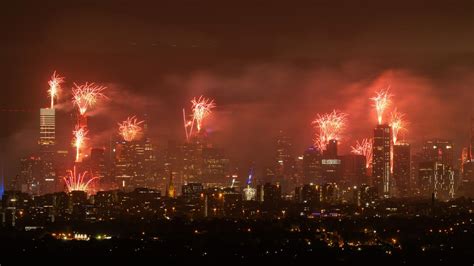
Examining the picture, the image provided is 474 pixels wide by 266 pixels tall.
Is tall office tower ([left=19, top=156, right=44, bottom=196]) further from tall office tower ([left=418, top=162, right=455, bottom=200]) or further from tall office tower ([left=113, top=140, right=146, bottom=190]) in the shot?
tall office tower ([left=418, top=162, right=455, bottom=200])

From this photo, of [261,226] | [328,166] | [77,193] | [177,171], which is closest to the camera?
[261,226]

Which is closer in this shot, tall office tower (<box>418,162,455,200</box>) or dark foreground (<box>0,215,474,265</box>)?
Answer: dark foreground (<box>0,215,474,265</box>)

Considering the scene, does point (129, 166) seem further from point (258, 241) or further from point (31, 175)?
point (258, 241)

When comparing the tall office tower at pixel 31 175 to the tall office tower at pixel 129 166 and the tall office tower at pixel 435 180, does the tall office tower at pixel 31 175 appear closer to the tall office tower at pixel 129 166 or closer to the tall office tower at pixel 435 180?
the tall office tower at pixel 129 166

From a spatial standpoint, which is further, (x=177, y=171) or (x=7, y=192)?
(x=177, y=171)

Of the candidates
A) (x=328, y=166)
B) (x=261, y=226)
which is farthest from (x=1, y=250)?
(x=328, y=166)

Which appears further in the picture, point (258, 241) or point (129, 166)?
point (129, 166)

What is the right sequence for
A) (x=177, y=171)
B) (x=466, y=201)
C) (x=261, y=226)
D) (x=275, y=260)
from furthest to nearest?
(x=177, y=171), (x=466, y=201), (x=261, y=226), (x=275, y=260)

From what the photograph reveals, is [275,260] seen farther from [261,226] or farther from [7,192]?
[7,192]
